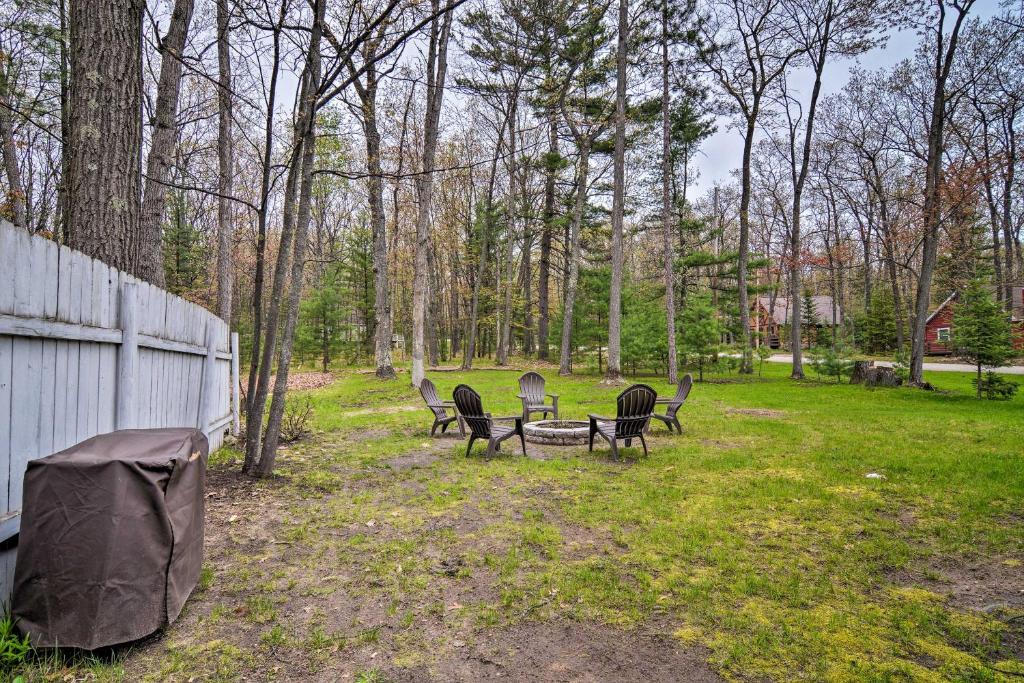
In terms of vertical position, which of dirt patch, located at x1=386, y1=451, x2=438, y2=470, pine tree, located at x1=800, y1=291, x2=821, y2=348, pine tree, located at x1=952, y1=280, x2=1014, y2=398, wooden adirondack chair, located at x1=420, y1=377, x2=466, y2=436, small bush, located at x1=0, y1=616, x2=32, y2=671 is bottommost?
dirt patch, located at x1=386, y1=451, x2=438, y2=470

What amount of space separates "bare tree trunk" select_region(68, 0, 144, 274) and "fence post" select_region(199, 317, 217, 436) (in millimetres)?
2049

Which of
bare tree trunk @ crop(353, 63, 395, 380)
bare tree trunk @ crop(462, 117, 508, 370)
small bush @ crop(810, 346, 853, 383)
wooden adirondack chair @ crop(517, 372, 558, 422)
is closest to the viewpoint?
wooden adirondack chair @ crop(517, 372, 558, 422)

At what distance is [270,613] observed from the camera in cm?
277

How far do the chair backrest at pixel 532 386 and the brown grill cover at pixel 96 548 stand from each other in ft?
23.9

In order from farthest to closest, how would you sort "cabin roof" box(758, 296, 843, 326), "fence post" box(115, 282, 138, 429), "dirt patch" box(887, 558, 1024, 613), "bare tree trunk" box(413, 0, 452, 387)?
"cabin roof" box(758, 296, 843, 326) < "bare tree trunk" box(413, 0, 452, 387) < "fence post" box(115, 282, 138, 429) < "dirt patch" box(887, 558, 1024, 613)

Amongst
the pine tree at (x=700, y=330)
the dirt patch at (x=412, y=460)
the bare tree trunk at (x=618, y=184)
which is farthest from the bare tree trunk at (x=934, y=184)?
the dirt patch at (x=412, y=460)

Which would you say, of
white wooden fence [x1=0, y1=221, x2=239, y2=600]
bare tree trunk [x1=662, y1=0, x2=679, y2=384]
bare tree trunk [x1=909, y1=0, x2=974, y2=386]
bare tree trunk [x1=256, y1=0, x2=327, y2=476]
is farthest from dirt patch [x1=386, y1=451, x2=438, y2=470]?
bare tree trunk [x1=909, y1=0, x2=974, y2=386]

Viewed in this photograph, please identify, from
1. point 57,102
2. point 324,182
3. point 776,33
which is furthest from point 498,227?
point 57,102

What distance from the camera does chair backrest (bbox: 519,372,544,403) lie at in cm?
946

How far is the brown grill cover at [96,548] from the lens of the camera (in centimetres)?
213

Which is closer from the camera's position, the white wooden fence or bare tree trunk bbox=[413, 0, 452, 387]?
the white wooden fence

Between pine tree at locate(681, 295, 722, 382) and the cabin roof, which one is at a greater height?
the cabin roof

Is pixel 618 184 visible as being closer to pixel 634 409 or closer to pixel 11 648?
pixel 634 409

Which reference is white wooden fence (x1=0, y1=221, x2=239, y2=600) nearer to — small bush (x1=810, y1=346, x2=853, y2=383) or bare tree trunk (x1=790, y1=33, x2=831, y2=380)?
small bush (x1=810, y1=346, x2=853, y2=383)
